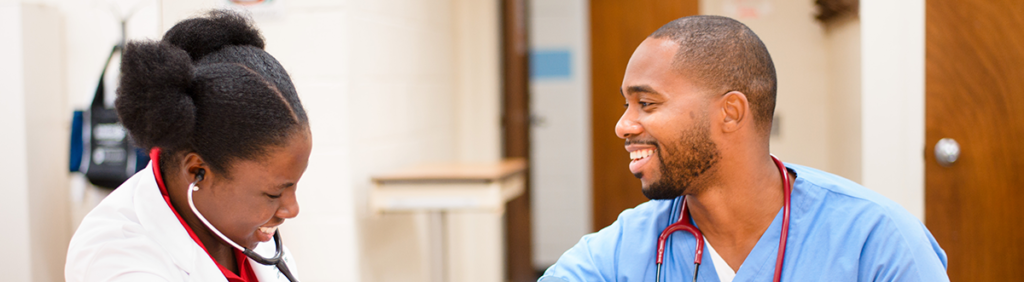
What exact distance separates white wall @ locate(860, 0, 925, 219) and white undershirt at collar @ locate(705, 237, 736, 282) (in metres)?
1.14

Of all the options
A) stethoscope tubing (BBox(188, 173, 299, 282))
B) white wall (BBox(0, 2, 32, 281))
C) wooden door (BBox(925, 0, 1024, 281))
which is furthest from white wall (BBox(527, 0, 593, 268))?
stethoscope tubing (BBox(188, 173, 299, 282))

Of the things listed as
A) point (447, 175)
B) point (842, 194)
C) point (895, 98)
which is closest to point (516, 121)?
point (447, 175)

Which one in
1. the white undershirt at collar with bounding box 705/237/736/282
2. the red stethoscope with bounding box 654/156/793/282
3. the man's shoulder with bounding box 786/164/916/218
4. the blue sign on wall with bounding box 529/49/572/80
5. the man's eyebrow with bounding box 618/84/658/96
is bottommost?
the white undershirt at collar with bounding box 705/237/736/282

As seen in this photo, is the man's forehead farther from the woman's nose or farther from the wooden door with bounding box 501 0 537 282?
the wooden door with bounding box 501 0 537 282

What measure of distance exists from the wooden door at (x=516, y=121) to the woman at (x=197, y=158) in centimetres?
209

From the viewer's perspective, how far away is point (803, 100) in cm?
275

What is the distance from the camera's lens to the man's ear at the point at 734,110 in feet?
3.41

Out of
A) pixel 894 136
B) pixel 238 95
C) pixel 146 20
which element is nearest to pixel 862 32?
pixel 894 136

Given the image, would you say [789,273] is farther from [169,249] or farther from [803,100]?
[803,100]

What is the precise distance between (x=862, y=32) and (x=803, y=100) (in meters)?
0.83

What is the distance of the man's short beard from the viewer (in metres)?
1.05

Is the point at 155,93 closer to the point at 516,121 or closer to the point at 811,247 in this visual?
the point at 811,247

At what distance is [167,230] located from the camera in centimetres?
89

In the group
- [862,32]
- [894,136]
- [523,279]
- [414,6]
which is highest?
[414,6]
